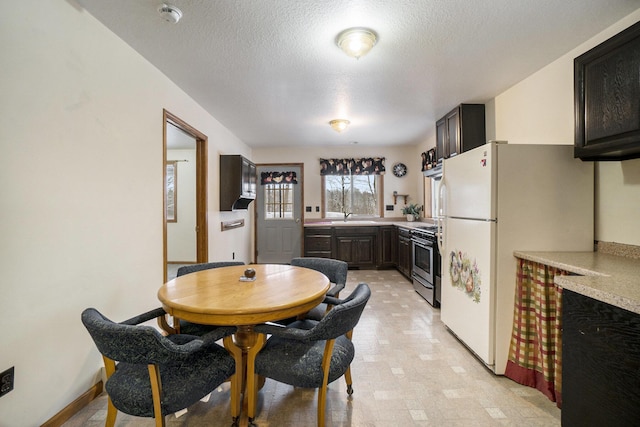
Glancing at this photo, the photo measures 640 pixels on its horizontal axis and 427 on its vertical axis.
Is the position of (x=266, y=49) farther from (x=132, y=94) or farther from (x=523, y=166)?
(x=523, y=166)

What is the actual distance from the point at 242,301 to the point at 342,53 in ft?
6.36

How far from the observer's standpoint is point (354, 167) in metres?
5.73

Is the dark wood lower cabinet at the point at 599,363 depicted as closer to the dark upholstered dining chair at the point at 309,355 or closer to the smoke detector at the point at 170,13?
the dark upholstered dining chair at the point at 309,355

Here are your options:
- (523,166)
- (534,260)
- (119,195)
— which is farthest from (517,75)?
(119,195)

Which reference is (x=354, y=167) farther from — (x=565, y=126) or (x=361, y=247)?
(x=565, y=126)

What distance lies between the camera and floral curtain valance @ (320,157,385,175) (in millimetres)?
5719

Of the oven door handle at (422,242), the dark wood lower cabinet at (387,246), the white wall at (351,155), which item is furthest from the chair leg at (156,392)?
the white wall at (351,155)

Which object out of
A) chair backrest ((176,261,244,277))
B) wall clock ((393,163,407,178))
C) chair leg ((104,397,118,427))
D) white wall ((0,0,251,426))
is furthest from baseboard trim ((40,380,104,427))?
A: wall clock ((393,163,407,178))

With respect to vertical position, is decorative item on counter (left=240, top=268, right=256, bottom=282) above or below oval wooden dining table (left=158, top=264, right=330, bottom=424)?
above

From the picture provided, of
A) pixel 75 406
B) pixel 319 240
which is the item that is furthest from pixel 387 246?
pixel 75 406

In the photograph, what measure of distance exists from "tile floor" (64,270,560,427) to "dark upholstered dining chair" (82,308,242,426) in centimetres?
45

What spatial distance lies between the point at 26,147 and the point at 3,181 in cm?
21

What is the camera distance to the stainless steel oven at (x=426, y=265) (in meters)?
3.36

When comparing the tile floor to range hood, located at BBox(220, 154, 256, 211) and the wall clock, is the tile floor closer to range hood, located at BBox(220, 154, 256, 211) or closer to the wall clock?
range hood, located at BBox(220, 154, 256, 211)
